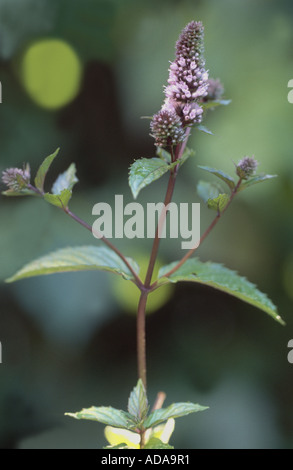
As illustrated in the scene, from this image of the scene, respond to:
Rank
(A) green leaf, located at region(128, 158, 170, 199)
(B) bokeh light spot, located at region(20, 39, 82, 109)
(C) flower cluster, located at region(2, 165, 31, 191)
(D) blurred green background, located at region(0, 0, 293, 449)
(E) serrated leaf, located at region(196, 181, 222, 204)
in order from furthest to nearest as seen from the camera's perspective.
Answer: (B) bokeh light spot, located at region(20, 39, 82, 109), (D) blurred green background, located at region(0, 0, 293, 449), (E) serrated leaf, located at region(196, 181, 222, 204), (C) flower cluster, located at region(2, 165, 31, 191), (A) green leaf, located at region(128, 158, 170, 199)

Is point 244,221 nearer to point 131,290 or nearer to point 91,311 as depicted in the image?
point 131,290

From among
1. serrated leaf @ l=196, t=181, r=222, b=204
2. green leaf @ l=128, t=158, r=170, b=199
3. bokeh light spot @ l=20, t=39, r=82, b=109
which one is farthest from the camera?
bokeh light spot @ l=20, t=39, r=82, b=109

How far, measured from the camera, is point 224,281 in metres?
0.80

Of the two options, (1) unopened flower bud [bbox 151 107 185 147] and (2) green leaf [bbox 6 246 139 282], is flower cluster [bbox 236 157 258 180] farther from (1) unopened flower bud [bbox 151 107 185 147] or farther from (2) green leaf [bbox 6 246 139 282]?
(2) green leaf [bbox 6 246 139 282]

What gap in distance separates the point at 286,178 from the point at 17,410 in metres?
1.02

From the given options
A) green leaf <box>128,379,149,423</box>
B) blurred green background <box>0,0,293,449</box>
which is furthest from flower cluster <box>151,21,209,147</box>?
blurred green background <box>0,0,293,449</box>

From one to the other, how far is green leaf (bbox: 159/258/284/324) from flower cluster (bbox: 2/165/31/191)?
26 centimetres

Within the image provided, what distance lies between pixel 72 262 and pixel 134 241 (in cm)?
64

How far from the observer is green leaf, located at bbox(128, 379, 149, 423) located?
68 centimetres

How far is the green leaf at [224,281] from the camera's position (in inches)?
28.8

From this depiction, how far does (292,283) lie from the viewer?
55.5 inches

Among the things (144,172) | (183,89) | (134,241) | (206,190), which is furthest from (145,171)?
(134,241)

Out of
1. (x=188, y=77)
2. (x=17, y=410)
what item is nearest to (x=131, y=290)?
(x=17, y=410)

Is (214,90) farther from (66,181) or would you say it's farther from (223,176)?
(66,181)
